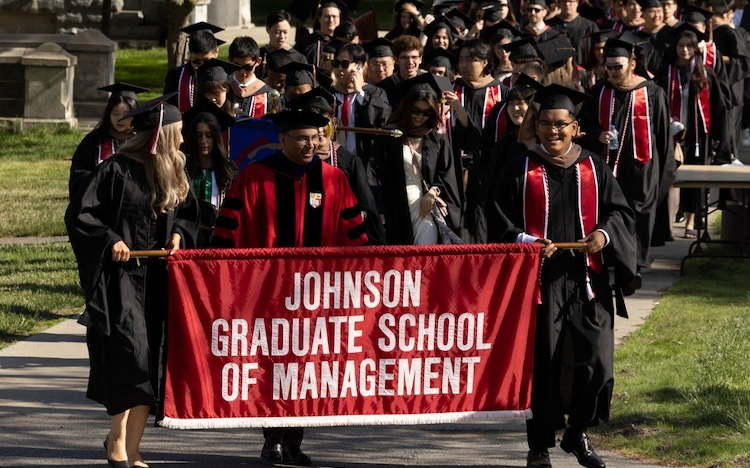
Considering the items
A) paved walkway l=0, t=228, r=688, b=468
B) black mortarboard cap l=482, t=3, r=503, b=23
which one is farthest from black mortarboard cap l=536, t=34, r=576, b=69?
paved walkway l=0, t=228, r=688, b=468

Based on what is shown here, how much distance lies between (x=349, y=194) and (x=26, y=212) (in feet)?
29.0

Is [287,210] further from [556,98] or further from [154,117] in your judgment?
[556,98]

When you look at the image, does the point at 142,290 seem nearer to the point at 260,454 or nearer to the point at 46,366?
the point at 260,454

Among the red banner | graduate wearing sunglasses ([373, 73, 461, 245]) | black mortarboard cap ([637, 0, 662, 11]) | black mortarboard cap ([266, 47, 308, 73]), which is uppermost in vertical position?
black mortarboard cap ([637, 0, 662, 11])

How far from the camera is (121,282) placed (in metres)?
7.24

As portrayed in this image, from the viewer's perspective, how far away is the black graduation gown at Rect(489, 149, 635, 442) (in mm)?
7531

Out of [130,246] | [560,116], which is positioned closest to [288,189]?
[130,246]

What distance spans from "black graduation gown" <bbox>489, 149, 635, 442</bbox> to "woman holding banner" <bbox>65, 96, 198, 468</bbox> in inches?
61.6

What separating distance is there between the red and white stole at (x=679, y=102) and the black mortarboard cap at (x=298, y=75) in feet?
16.0

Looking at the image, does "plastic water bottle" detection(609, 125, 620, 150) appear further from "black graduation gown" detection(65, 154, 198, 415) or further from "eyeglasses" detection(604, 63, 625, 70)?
"black graduation gown" detection(65, 154, 198, 415)

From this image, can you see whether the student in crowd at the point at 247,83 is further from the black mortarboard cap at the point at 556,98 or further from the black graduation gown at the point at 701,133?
the black graduation gown at the point at 701,133

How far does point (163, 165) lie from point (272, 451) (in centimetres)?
152

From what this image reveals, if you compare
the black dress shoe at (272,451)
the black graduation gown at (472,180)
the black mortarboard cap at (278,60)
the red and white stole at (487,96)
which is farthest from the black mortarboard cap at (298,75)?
the black dress shoe at (272,451)

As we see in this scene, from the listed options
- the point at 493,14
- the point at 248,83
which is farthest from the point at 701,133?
the point at 248,83
